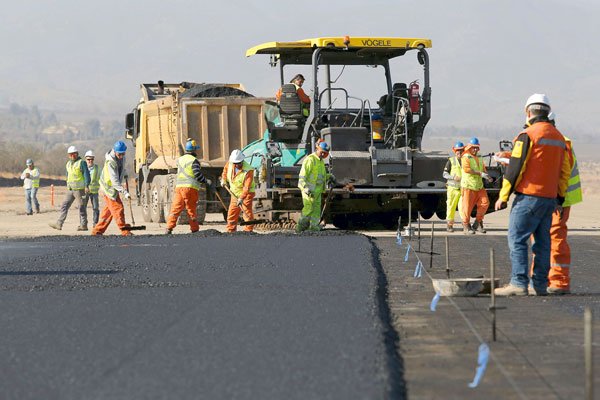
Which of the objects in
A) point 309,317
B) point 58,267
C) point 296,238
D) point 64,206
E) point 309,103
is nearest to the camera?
point 309,317

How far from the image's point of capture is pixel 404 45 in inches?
739

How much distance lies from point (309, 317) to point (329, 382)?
2.28 m

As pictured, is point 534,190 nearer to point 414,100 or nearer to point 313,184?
point 313,184

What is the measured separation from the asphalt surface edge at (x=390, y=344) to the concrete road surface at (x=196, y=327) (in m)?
0.02

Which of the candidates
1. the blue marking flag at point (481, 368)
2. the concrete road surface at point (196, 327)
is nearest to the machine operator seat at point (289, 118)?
the concrete road surface at point (196, 327)

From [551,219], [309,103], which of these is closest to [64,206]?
[309,103]

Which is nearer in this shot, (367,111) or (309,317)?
(309,317)

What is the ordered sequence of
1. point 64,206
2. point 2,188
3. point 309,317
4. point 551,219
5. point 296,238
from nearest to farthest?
point 309,317, point 551,219, point 296,238, point 64,206, point 2,188

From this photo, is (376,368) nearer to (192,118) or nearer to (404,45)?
(404,45)

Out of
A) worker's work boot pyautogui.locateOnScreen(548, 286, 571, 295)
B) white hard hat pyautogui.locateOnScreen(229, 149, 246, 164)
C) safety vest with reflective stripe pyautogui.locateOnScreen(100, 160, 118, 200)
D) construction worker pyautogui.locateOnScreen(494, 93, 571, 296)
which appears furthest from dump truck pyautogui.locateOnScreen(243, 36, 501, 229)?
construction worker pyautogui.locateOnScreen(494, 93, 571, 296)

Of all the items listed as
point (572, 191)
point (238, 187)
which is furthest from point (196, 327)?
point (238, 187)

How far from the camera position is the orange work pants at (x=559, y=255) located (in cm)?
1009

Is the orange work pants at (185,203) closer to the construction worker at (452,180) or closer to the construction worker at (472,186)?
the construction worker at (452,180)

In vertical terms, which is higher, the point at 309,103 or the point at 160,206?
the point at 309,103
